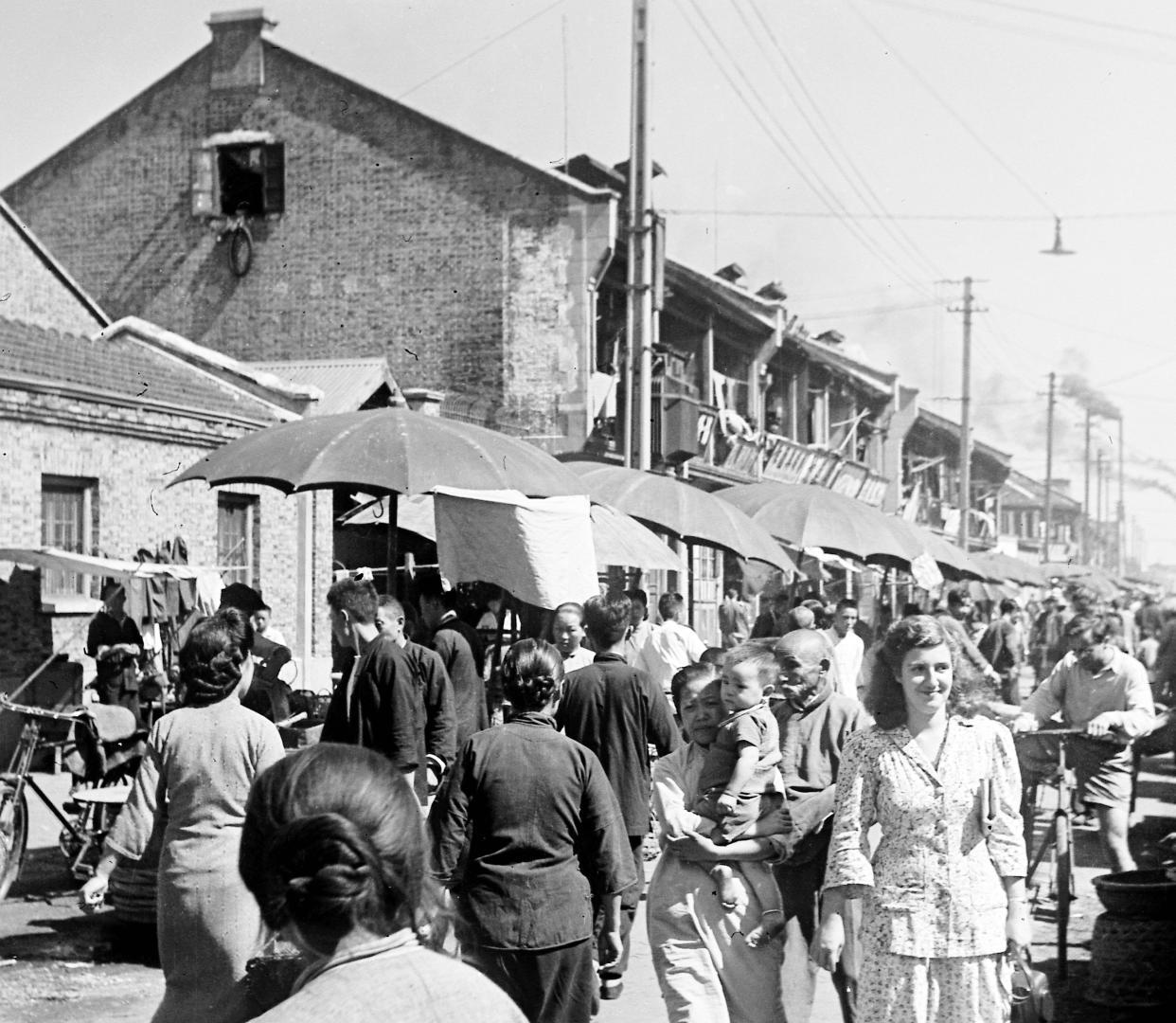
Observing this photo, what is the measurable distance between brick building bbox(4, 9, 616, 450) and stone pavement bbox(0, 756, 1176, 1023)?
16710 millimetres

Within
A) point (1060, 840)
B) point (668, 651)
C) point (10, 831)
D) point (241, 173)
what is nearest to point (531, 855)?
point (1060, 840)

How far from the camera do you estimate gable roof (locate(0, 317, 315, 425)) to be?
16156mm

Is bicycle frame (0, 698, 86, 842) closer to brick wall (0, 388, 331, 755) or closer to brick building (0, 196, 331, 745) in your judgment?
brick building (0, 196, 331, 745)

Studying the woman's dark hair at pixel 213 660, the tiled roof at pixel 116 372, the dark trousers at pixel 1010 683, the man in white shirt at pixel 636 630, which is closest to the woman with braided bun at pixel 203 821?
the woman's dark hair at pixel 213 660

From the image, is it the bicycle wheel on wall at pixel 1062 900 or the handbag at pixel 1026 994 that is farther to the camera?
the bicycle wheel on wall at pixel 1062 900

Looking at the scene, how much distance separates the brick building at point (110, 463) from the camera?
15.4 m

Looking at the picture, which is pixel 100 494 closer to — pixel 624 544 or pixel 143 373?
pixel 143 373

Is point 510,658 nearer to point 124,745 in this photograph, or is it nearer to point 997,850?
point 997,850

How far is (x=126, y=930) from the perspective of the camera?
8.30 metres

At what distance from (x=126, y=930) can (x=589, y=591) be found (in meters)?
3.67

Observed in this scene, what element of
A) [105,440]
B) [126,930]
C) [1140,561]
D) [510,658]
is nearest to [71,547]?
[105,440]

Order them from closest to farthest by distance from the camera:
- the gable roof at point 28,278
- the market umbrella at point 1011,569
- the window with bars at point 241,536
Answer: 1. the window with bars at point 241,536
2. the gable roof at point 28,278
3. the market umbrella at point 1011,569

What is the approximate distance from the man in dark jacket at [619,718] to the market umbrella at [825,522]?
7849mm

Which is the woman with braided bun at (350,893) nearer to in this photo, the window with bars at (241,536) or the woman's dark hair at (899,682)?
the woman's dark hair at (899,682)
